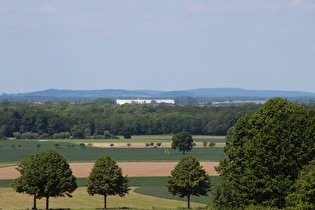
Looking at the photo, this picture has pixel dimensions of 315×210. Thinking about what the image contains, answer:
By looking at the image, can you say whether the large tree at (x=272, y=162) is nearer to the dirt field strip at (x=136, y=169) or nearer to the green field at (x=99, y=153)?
the dirt field strip at (x=136, y=169)

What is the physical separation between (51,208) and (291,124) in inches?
1111

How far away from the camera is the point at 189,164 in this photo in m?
77.2

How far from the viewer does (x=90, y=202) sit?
77.6 metres

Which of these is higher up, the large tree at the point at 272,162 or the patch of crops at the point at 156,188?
the large tree at the point at 272,162

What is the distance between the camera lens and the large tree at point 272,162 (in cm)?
5750

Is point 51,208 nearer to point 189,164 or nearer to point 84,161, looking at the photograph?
point 189,164

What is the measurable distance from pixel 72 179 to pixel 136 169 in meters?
44.4

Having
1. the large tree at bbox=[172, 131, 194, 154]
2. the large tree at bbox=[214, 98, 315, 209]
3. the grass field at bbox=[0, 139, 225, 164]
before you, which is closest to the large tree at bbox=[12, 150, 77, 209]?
the large tree at bbox=[214, 98, 315, 209]

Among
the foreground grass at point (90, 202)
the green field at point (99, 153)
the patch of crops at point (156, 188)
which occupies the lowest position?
the green field at point (99, 153)

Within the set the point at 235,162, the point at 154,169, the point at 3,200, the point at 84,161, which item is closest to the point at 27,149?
the point at 84,161

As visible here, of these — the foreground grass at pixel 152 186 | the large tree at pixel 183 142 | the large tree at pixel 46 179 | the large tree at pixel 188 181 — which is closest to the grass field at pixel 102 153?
the large tree at pixel 183 142

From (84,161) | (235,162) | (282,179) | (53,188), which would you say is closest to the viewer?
(282,179)

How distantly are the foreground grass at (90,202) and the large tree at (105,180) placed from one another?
1521mm

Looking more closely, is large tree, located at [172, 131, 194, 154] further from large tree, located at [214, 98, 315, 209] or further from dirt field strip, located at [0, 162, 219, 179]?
large tree, located at [214, 98, 315, 209]
